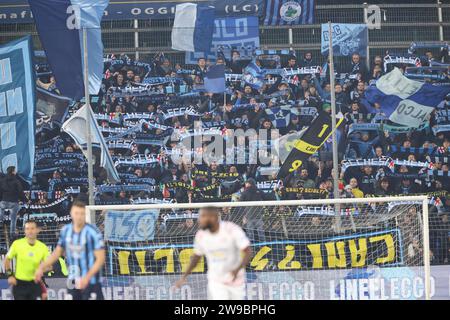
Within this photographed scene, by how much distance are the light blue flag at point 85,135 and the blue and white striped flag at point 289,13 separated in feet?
16.2

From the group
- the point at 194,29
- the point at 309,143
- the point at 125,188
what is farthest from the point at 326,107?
the point at 125,188

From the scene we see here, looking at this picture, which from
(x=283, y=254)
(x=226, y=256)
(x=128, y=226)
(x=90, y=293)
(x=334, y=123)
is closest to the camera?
(x=226, y=256)

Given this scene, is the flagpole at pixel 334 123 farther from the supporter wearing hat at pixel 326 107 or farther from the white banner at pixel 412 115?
the white banner at pixel 412 115

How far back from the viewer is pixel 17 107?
2150 centimetres

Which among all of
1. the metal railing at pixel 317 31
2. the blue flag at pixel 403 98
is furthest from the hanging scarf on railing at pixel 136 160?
the blue flag at pixel 403 98

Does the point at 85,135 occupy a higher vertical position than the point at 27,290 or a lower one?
higher

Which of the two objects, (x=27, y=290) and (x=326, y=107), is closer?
(x=27, y=290)

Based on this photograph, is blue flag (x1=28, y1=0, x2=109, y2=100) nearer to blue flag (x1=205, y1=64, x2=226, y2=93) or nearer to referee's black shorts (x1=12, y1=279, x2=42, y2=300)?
blue flag (x1=205, y1=64, x2=226, y2=93)

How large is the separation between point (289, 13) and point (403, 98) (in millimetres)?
3241

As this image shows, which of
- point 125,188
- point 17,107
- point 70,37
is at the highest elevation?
point 70,37

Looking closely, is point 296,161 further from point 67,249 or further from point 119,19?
point 67,249

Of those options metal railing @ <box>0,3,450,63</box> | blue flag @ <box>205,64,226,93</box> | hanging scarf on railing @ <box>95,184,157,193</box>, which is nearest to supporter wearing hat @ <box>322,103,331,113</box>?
metal railing @ <box>0,3,450,63</box>

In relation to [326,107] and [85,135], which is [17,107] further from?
[326,107]

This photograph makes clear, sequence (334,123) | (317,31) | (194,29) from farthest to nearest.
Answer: (317,31), (194,29), (334,123)
